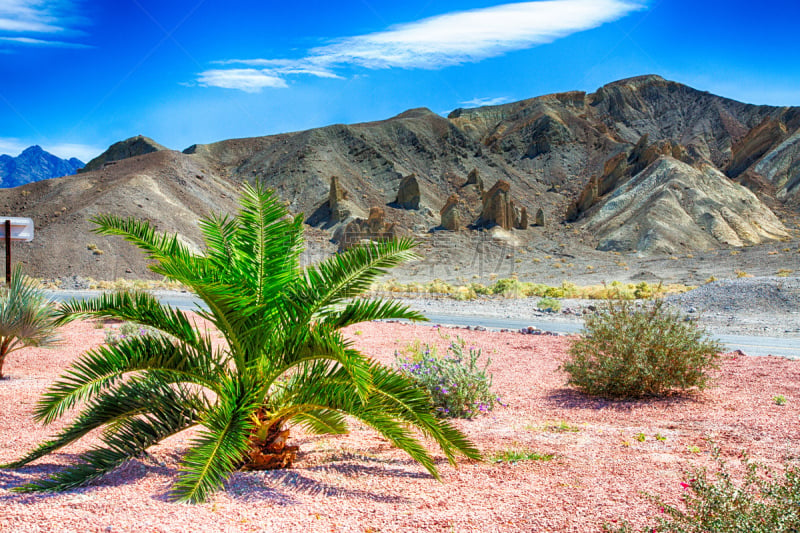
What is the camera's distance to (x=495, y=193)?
67.2 meters

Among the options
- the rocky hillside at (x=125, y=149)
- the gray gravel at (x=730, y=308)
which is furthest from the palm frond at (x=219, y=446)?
the rocky hillside at (x=125, y=149)

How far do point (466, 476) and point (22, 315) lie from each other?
23.5ft

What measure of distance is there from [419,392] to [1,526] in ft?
9.30

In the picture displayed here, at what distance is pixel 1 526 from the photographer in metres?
3.37

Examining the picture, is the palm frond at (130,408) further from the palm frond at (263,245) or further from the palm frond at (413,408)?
the palm frond at (413,408)

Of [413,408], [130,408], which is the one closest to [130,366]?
[130,408]

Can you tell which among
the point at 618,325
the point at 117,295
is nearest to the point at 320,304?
the point at 117,295

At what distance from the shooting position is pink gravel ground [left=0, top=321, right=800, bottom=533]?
3609mm

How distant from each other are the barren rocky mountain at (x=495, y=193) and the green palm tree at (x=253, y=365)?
41.3m

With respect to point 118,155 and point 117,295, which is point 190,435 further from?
point 118,155

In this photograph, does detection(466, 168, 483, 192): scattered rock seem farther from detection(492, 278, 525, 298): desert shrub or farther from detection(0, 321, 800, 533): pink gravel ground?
detection(0, 321, 800, 533): pink gravel ground

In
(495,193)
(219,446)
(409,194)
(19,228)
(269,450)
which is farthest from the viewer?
(409,194)

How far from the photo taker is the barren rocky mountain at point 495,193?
162 ft

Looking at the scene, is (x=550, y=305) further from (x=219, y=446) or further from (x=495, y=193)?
(x=495, y=193)
